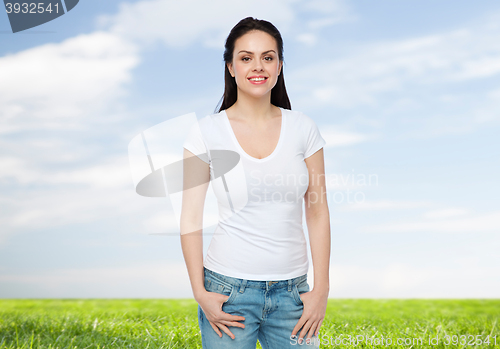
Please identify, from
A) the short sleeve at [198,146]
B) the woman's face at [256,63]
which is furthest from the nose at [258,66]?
the short sleeve at [198,146]

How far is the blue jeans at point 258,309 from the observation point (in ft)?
6.37

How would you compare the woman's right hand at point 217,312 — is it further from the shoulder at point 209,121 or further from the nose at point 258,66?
the nose at point 258,66

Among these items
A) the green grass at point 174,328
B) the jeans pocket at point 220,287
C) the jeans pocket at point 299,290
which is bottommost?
the green grass at point 174,328

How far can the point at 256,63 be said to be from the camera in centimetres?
213

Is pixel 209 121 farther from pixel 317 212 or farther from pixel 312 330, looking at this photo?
pixel 312 330

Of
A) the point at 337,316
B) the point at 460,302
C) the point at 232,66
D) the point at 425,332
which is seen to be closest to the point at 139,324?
the point at 337,316

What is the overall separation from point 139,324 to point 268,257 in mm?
2950

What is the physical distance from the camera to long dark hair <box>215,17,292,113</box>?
220 cm

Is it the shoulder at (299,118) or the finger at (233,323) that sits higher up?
the shoulder at (299,118)

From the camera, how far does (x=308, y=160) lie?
85.5 inches

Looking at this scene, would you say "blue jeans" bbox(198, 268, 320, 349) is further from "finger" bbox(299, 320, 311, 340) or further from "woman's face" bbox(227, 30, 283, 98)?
"woman's face" bbox(227, 30, 283, 98)

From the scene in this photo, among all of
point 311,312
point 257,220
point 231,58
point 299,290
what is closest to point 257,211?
point 257,220

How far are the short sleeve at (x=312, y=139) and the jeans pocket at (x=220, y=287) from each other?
753 mm

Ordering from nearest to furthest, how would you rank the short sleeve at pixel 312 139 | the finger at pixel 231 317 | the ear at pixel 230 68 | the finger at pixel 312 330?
the finger at pixel 231 317, the finger at pixel 312 330, the short sleeve at pixel 312 139, the ear at pixel 230 68
